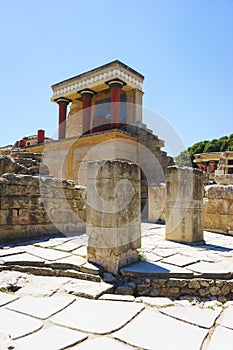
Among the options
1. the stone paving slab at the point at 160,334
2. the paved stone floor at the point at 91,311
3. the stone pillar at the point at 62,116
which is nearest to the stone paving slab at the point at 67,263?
the paved stone floor at the point at 91,311

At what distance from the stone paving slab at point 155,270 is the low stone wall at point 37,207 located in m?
2.63

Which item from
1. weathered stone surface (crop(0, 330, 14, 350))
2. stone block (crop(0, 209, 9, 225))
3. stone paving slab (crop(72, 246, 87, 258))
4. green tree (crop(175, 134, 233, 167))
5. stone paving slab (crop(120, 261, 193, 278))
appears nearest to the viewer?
weathered stone surface (crop(0, 330, 14, 350))

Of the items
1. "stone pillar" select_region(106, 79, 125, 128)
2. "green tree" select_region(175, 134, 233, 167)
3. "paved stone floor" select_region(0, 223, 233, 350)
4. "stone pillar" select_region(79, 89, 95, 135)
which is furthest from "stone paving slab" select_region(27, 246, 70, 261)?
"green tree" select_region(175, 134, 233, 167)

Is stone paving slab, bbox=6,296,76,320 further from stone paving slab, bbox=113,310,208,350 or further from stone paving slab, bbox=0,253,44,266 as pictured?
stone paving slab, bbox=0,253,44,266

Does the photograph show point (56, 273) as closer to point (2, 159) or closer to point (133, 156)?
point (2, 159)

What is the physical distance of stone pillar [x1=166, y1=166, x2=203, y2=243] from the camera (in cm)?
476

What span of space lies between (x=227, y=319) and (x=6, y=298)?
1.94m

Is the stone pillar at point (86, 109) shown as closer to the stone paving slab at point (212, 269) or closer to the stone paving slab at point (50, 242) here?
the stone paving slab at point (50, 242)

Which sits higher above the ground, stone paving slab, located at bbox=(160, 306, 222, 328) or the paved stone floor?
the paved stone floor

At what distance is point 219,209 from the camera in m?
5.76

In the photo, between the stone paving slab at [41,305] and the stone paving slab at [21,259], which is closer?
the stone paving slab at [41,305]

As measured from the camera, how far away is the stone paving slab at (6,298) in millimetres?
2312

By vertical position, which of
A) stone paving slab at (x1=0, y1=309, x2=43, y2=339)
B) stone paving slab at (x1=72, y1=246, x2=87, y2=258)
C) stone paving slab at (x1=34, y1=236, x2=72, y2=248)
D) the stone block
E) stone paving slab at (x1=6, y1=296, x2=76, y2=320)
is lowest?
stone paving slab at (x1=6, y1=296, x2=76, y2=320)

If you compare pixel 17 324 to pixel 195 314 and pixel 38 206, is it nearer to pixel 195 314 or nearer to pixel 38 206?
pixel 195 314
